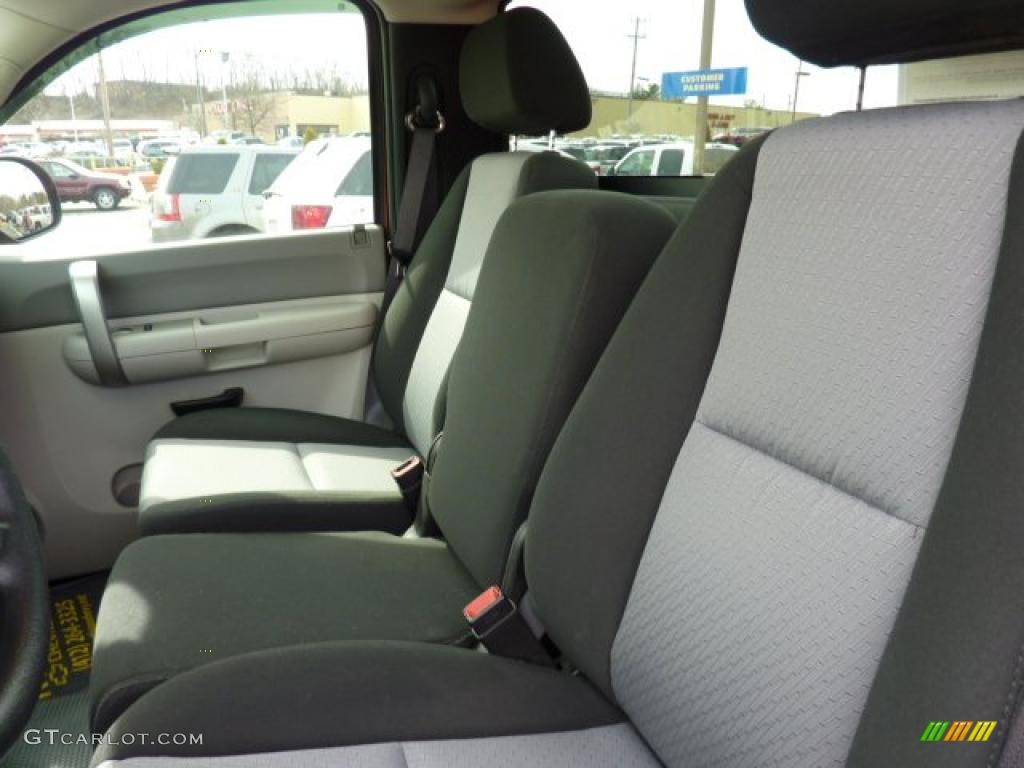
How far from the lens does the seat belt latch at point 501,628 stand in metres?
1.19

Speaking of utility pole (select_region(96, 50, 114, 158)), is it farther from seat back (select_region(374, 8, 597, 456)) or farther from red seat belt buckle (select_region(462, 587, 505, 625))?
red seat belt buckle (select_region(462, 587, 505, 625))

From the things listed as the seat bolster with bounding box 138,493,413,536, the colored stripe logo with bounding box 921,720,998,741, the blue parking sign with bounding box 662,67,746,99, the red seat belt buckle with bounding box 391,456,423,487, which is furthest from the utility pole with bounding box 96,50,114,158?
the colored stripe logo with bounding box 921,720,998,741

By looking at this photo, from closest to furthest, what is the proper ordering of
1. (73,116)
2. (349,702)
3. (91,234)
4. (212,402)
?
1. (349,702)
2. (73,116)
3. (91,234)
4. (212,402)

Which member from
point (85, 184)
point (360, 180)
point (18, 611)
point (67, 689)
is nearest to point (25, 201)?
point (85, 184)

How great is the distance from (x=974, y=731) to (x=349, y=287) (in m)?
2.08

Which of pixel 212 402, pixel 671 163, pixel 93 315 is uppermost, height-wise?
pixel 671 163

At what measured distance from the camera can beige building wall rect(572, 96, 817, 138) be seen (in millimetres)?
1665

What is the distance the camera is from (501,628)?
3.90 ft

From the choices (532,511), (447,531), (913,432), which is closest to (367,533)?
(447,531)

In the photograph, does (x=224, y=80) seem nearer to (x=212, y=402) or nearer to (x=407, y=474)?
(x=212, y=402)

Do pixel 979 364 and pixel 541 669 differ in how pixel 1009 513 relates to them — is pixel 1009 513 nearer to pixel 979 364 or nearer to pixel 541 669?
pixel 979 364

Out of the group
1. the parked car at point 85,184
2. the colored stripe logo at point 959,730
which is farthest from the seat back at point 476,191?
the colored stripe logo at point 959,730

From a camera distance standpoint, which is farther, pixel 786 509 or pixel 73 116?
pixel 73 116

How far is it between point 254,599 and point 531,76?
3.60ft
